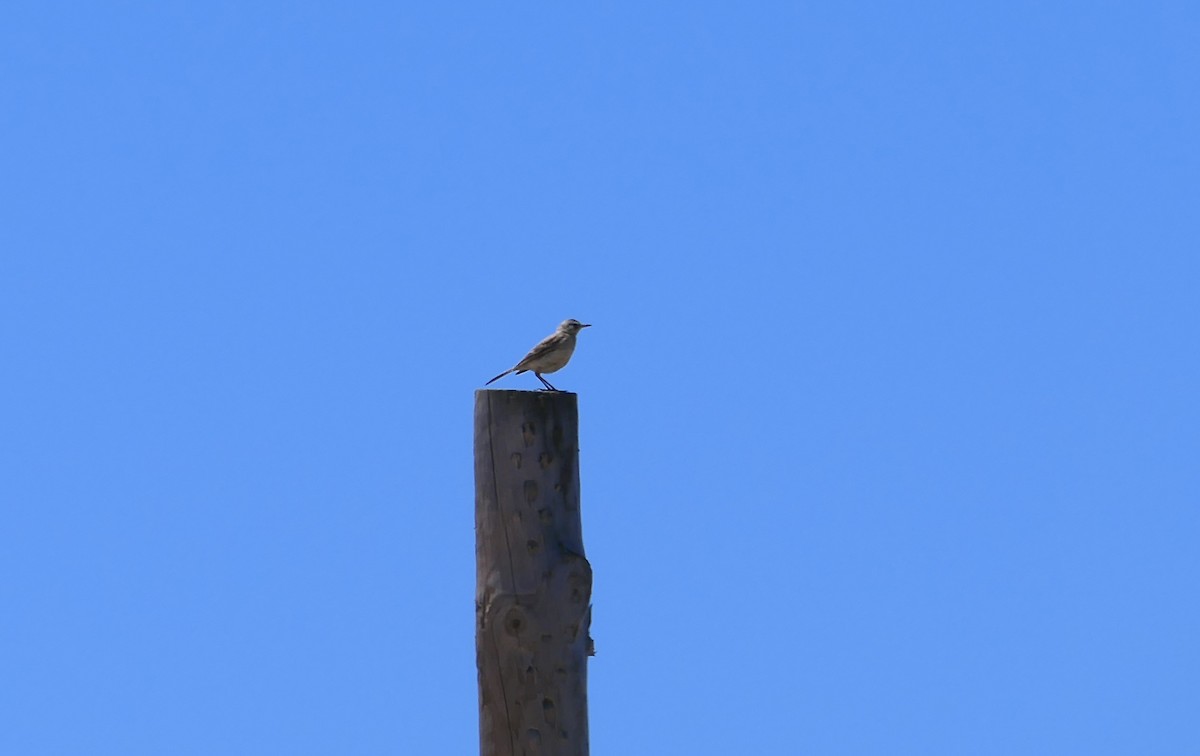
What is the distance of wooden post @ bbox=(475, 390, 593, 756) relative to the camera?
21.8 ft

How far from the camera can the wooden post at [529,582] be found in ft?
21.8

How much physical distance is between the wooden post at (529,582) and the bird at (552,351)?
4161 mm

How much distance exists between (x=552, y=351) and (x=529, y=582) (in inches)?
176

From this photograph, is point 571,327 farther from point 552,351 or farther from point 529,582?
point 529,582

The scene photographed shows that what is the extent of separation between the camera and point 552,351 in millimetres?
11008

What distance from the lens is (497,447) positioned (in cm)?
676

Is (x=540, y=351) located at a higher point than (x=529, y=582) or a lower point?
higher

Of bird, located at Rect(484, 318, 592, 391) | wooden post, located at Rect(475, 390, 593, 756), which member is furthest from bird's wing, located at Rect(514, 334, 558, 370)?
wooden post, located at Rect(475, 390, 593, 756)

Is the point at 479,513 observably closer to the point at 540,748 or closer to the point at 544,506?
the point at 544,506

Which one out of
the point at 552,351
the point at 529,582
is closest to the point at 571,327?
the point at 552,351

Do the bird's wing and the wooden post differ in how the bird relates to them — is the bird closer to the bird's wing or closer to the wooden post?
the bird's wing

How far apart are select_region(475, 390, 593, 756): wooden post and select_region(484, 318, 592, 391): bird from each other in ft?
13.7

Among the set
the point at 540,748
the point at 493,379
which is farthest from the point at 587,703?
the point at 493,379

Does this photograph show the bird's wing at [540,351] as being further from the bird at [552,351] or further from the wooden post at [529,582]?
the wooden post at [529,582]
